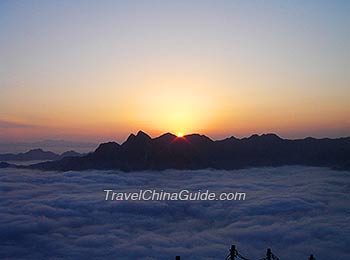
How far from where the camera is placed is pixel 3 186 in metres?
154

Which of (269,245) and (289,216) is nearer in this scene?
(269,245)

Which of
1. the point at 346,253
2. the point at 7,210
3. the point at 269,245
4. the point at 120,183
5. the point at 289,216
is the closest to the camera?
the point at 346,253

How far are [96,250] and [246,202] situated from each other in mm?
62894

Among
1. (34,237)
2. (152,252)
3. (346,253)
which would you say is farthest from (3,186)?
(346,253)

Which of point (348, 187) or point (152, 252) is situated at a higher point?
point (348, 187)

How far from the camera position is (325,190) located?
5482 inches

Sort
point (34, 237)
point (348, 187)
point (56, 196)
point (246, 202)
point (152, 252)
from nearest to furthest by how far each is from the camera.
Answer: point (152, 252) → point (34, 237) → point (246, 202) → point (56, 196) → point (348, 187)

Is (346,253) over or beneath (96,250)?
over

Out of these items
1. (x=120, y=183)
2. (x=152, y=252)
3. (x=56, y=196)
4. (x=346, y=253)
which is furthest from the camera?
(x=120, y=183)

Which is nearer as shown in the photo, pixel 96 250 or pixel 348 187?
pixel 96 250

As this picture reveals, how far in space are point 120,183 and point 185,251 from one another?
105 metres

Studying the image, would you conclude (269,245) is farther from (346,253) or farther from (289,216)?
(289,216)

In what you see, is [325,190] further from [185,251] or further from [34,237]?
[34,237]

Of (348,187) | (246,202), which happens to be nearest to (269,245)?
(246,202)
